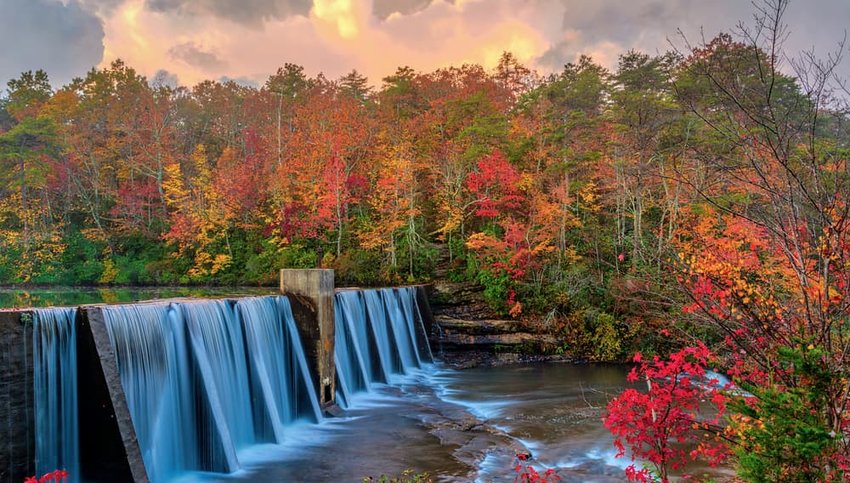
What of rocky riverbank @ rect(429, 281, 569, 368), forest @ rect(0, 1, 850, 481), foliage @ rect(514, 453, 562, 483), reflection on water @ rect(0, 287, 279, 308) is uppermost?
forest @ rect(0, 1, 850, 481)

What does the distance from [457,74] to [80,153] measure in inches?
930

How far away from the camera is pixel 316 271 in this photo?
12.7 m

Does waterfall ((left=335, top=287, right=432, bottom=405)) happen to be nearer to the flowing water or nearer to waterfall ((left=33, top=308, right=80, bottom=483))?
the flowing water

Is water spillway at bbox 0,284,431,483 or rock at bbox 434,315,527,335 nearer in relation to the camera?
water spillway at bbox 0,284,431,483

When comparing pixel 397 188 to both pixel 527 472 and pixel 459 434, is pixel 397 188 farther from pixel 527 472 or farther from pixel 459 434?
pixel 527 472

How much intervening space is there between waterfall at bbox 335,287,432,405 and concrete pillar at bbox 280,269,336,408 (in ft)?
3.18

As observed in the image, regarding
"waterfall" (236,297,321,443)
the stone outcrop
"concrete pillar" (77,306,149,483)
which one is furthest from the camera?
the stone outcrop

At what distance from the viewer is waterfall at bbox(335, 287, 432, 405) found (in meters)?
14.6

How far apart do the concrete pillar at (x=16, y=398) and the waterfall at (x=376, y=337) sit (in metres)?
7.48

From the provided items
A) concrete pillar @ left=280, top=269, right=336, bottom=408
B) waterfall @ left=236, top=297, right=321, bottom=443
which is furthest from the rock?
waterfall @ left=236, top=297, right=321, bottom=443

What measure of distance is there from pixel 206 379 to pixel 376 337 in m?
7.29

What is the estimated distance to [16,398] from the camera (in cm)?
631

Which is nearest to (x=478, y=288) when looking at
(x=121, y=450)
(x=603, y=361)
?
(x=603, y=361)

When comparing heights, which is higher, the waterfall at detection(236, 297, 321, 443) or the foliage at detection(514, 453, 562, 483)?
the waterfall at detection(236, 297, 321, 443)
